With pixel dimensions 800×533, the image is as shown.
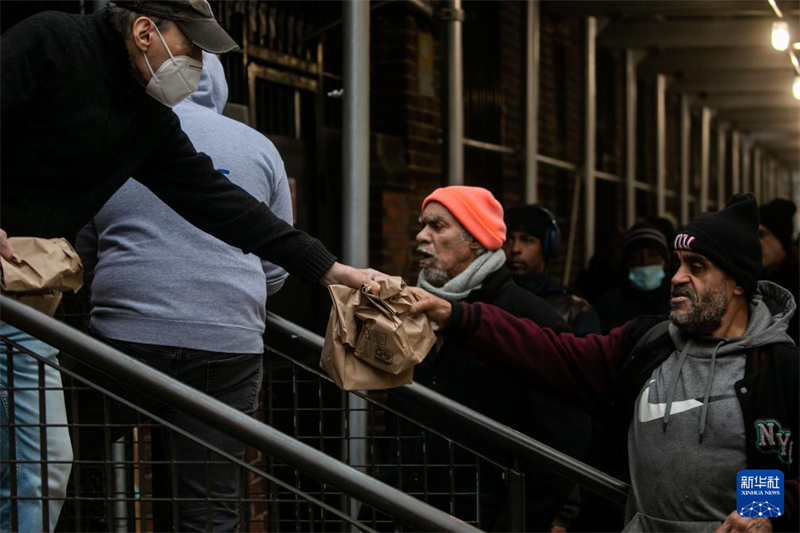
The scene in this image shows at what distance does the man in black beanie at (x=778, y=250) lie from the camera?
6559mm

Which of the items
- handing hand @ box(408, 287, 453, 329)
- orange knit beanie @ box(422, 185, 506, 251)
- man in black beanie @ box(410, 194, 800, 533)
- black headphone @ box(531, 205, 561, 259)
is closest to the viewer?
man in black beanie @ box(410, 194, 800, 533)

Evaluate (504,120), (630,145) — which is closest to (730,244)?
(504,120)

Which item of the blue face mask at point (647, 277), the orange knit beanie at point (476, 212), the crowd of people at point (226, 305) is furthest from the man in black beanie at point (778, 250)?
the crowd of people at point (226, 305)

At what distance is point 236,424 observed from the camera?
8.29 ft

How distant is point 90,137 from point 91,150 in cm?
3

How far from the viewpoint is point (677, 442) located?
10.0 ft

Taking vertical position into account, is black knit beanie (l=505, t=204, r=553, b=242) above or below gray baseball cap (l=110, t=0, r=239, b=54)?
below

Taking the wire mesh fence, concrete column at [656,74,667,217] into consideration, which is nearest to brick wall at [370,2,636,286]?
concrete column at [656,74,667,217]

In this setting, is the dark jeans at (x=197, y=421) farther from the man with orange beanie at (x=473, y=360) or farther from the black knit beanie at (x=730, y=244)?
the black knit beanie at (x=730, y=244)

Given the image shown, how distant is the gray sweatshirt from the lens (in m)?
3.33

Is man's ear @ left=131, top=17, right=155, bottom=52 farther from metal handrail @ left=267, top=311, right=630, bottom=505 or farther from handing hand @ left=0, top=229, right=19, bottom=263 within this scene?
metal handrail @ left=267, top=311, right=630, bottom=505

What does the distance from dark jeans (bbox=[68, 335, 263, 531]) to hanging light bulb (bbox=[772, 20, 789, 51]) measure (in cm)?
514

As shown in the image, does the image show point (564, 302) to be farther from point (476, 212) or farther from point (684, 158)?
point (684, 158)

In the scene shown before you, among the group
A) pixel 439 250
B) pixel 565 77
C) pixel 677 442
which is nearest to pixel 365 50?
pixel 439 250
